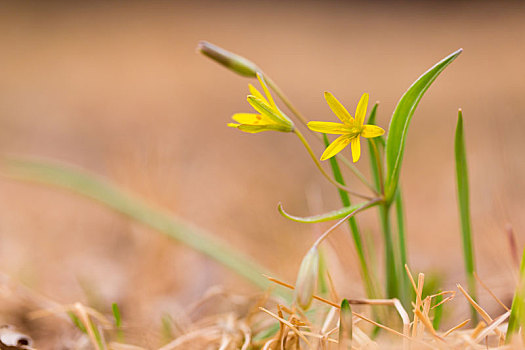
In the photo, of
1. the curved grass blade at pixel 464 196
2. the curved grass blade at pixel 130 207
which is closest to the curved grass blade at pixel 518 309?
the curved grass blade at pixel 464 196

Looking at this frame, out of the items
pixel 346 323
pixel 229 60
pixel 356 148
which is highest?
pixel 229 60

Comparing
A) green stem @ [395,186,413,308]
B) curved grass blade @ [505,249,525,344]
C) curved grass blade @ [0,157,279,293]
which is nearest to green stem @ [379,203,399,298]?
green stem @ [395,186,413,308]

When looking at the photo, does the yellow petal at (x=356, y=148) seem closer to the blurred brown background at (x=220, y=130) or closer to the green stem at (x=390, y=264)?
the green stem at (x=390, y=264)

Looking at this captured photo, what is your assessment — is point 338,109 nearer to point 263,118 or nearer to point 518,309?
point 263,118

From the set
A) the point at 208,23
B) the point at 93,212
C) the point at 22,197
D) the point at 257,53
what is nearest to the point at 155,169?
the point at 93,212

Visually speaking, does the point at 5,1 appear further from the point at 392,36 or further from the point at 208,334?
the point at 208,334

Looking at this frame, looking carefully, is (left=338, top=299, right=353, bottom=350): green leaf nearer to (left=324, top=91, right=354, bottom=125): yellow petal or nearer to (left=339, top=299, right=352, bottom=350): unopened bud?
(left=339, top=299, right=352, bottom=350): unopened bud

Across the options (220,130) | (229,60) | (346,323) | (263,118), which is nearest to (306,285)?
(346,323)
